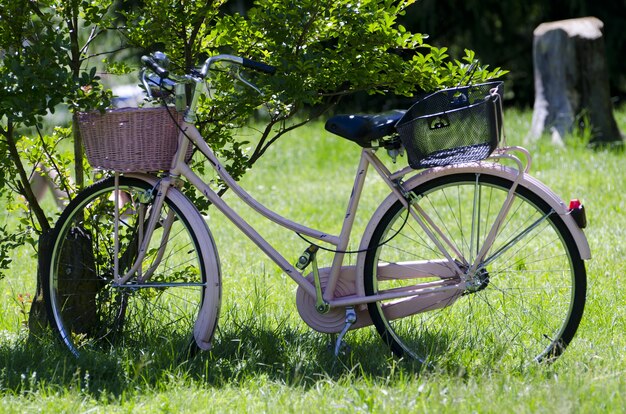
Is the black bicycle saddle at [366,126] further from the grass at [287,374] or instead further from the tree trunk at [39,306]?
the tree trunk at [39,306]

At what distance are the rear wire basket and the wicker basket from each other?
37.7 inches

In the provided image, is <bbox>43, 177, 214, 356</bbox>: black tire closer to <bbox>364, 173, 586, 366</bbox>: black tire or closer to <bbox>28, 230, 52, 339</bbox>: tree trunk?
<bbox>28, 230, 52, 339</bbox>: tree trunk

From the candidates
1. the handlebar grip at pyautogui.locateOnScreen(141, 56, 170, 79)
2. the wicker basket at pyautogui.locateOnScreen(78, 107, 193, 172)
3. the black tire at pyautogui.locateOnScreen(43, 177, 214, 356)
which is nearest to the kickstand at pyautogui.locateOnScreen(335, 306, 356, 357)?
the black tire at pyautogui.locateOnScreen(43, 177, 214, 356)

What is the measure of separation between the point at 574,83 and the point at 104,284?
6.42 meters

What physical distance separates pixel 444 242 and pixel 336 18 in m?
1.05

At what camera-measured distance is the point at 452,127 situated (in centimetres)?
361

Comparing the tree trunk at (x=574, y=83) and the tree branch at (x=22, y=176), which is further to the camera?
the tree trunk at (x=574, y=83)

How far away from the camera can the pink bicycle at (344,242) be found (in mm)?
3654

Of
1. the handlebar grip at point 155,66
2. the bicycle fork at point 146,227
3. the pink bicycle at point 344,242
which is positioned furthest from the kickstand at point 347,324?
the handlebar grip at point 155,66

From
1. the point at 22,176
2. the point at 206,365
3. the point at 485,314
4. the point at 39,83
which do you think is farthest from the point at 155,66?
the point at 485,314

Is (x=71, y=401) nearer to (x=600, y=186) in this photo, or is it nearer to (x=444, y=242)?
(x=444, y=242)

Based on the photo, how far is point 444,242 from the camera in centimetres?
382

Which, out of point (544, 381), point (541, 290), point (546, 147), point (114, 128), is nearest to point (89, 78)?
point (114, 128)

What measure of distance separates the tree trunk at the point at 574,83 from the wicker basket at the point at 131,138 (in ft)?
20.2
